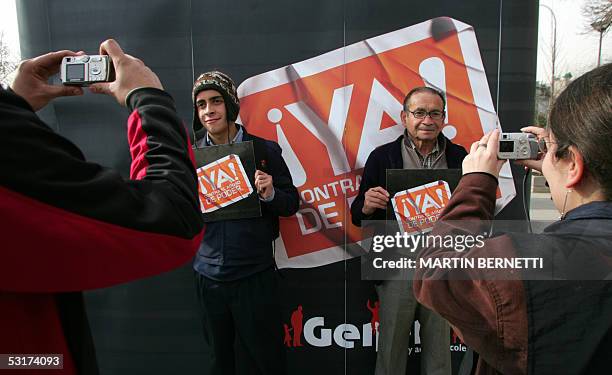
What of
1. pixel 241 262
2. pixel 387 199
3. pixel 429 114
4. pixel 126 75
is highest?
pixel 126 75

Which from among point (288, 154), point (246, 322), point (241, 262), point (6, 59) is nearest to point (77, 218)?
point (241, 262)

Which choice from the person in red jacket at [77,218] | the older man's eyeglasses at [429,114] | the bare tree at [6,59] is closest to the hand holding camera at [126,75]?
the person in red jacket at [77,218]

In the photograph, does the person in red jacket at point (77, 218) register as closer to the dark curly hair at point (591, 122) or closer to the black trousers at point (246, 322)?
the dark curly hair at point (591, 122)

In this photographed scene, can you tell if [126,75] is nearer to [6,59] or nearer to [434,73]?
[434,73]

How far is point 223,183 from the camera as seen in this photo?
217 centimetres

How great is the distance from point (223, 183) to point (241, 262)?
0.39m

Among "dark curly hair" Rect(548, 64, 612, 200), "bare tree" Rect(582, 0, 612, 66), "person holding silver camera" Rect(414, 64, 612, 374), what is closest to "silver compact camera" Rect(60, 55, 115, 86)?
"person holding silver camera" Rect(414, 64, 612, 374)

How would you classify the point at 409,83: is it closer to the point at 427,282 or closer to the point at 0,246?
the point at 427,282

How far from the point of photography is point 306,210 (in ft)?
7.77

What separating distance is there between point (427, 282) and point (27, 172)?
69 centimetres

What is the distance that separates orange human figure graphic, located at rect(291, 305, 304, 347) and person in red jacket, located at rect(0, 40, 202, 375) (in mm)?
1644

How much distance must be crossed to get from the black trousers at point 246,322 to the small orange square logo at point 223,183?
378 mm

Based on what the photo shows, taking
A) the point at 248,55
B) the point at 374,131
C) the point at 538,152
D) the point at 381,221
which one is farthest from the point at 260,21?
the point at 538,152

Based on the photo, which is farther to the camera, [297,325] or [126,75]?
[297,325]
